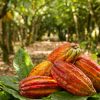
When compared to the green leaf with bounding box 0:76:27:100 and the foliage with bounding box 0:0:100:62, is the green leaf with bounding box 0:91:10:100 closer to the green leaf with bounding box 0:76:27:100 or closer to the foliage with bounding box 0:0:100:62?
the green leaf with bounding box 0:76:27:100

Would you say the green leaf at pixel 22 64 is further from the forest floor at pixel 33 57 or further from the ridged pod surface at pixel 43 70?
the forest floor at pixel 33 57

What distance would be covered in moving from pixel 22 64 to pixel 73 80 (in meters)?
0.44

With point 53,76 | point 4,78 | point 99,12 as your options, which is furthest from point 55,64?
point 99,12

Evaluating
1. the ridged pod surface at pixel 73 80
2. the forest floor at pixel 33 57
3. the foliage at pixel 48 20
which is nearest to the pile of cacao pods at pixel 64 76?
the ridged pod surface at pixel 73 80

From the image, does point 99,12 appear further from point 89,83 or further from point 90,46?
point 89,83

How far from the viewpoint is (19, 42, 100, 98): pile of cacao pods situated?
Answer: 164 centimetres

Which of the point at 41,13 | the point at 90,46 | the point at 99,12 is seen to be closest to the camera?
the point at 90,46

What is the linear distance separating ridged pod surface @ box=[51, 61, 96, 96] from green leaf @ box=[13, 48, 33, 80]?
0.28m

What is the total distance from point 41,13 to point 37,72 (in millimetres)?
26295

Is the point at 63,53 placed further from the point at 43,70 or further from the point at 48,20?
the point at 48,20

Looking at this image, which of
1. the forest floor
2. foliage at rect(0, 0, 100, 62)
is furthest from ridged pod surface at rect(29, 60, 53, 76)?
the forest floor

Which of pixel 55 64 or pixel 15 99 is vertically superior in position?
pixel 55 64

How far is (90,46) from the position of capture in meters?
16.5

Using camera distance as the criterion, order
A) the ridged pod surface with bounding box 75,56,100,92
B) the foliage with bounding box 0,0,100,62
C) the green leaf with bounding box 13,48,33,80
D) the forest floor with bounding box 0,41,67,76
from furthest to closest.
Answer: the foliage with bounding box 0,0,100,62 < the forest floor with bounding box 0,41,67,76 < the green leaf with bounding box 13,48,33,80 < the ridged pod surface with bounding box 75,56,100,92
